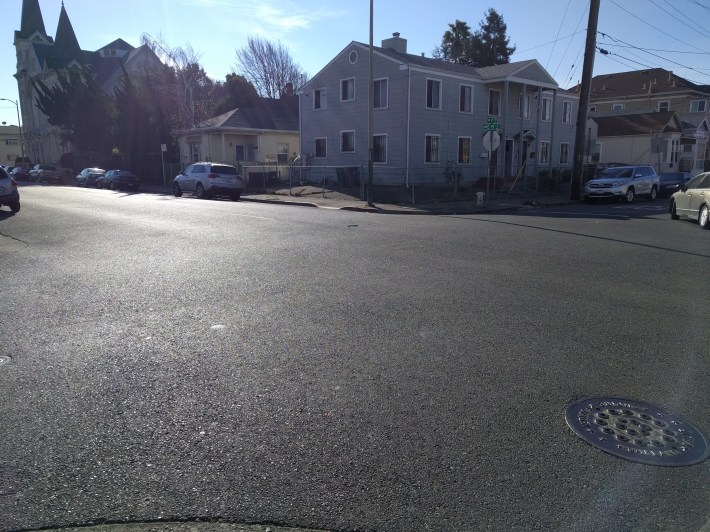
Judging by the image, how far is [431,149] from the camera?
31828 mm

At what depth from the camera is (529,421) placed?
150 inches

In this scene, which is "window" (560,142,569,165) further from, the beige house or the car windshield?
the car windshield

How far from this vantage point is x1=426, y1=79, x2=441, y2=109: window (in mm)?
30922

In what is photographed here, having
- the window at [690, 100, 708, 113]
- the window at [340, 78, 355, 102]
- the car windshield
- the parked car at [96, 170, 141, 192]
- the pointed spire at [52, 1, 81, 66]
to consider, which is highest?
the pointed spire at [52, 1, 81, 66]

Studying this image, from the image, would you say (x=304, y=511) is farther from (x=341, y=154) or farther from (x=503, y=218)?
(x=341, y=154)

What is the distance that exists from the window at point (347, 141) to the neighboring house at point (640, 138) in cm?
2578

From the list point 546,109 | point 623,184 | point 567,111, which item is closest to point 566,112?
point 567,111

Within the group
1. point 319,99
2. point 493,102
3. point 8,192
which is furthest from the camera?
point 319,99

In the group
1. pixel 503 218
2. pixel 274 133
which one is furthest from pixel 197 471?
pixel 274 133

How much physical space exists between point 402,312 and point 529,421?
276 cm

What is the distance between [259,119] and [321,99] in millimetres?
10044

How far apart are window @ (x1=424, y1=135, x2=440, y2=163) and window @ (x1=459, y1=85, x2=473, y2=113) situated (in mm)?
2860

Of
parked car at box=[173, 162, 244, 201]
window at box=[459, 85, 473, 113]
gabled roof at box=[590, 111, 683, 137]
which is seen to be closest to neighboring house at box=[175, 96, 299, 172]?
parked car at box=[173, 162, 244, 201]

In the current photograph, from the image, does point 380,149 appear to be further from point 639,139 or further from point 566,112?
point 639,139
